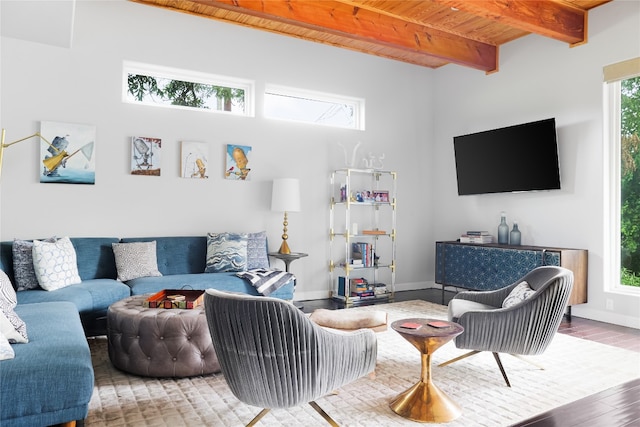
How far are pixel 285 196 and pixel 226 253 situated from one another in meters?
0.98

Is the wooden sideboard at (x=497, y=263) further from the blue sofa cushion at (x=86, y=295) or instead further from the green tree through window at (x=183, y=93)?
the blue sofa cushion at (x=86, y=295)

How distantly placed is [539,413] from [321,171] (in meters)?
3.99

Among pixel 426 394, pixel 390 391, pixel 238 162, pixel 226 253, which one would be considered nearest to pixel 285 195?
pixel 238 162

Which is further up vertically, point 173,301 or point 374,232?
point 374,232

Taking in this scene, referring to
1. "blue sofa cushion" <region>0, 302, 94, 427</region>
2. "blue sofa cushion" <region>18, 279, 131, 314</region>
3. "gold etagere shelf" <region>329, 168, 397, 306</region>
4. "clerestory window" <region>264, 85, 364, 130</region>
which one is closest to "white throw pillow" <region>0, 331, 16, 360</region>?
"blue sofa cushion" <region>0, 302, 94, 427</region>

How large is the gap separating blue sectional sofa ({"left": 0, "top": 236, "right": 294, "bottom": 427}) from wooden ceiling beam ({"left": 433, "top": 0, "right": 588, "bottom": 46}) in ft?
10.3

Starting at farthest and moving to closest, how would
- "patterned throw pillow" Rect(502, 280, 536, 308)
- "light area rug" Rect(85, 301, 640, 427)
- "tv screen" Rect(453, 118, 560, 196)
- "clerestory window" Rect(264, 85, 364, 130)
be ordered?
"clerestory window" Rect(264, 85, 364, 130) → "tv screen" Rect(453, 118, 560, 196) → "patterned throw pillow" Rect(502, 280, 536, 308) → "light area rug" Rect(85, 301, 640, 427)

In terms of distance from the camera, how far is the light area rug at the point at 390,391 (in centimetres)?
246

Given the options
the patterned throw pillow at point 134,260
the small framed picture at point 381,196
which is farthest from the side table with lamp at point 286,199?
the patterned throw pillow at point 134,260

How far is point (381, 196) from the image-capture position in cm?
616

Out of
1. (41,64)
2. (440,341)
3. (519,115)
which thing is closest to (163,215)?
(41,64)

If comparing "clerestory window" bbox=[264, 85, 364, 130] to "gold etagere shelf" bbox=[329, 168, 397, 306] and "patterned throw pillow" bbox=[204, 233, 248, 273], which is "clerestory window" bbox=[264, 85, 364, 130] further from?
"patterned throw pillow" bbox=[204, 233, 248, 273]

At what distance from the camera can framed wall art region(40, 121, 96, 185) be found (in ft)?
14.7

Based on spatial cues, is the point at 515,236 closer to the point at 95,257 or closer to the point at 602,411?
the point at 602,411
